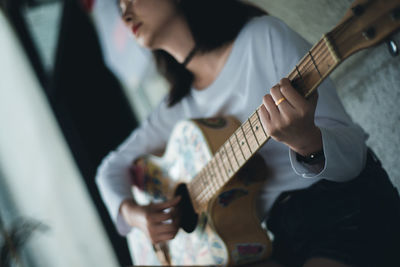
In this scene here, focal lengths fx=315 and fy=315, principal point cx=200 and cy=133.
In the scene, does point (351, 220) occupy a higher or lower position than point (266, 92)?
lower

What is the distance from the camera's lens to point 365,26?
35 cm

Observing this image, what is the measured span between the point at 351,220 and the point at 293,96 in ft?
0.85

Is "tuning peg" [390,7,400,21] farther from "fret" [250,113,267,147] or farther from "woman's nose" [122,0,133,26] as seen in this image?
"woman's nose" [122,0,133,26]

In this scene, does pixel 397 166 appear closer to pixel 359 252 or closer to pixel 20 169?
pixel 359 252

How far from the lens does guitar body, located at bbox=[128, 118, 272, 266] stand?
0.65m

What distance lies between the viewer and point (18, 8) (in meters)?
1.85

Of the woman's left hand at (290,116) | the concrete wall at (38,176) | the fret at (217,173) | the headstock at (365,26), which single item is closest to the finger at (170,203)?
the fret at (217,173)

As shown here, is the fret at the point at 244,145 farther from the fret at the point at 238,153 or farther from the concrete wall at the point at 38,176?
the concrete wall at the point at 38,176

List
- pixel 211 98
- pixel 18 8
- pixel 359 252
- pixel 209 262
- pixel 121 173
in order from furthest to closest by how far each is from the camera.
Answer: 1. pixel 18 8
2. pixel 121 173
3. pixel 211 98
4. pixel 209 262
5. pixel 359 252

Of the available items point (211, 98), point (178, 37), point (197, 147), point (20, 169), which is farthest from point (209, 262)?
point (20, 169)

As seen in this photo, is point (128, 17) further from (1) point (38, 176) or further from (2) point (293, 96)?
(1) point (38, 176)

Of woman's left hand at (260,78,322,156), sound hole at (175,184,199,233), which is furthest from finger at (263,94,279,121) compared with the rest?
sound hole at (175,184,199,233)

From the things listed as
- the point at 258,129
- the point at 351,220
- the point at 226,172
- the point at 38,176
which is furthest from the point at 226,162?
the point at 38,176

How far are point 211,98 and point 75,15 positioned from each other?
1542 mm
